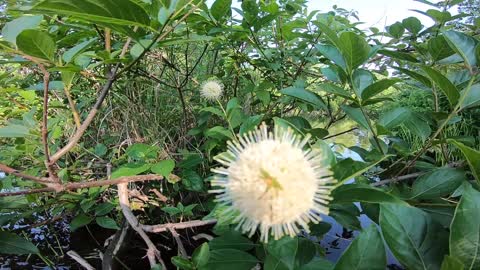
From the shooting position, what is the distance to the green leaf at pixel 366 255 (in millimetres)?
445

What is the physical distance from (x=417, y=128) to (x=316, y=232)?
31 cm

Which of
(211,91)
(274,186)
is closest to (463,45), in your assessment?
(274,186)

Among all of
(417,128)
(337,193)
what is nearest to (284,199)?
(337,193)

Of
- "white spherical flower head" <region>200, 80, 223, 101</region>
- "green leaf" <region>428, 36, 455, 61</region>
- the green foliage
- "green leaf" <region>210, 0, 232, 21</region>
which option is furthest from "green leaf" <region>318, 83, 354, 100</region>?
"white spherical flower head" <region>200, 80, 223, 101</region>

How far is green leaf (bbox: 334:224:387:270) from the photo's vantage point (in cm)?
45

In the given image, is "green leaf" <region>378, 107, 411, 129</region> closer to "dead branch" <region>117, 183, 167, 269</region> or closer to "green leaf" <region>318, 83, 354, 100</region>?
"green leaf" <region>318, 83, 354, 100</region>

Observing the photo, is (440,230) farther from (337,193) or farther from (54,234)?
(54,234)

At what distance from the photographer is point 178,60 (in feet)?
5.29

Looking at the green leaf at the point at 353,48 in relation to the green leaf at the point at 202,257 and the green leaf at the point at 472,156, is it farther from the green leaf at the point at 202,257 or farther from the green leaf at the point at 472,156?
the green leaf at the point at 202,257

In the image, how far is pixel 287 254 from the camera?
0.46 m

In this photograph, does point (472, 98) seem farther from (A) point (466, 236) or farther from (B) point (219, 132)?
(B) point (219, 132)

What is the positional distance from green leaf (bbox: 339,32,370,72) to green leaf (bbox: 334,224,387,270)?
26 cm

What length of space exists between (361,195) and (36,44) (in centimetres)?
50

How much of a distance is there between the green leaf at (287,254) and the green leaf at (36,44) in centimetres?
43
